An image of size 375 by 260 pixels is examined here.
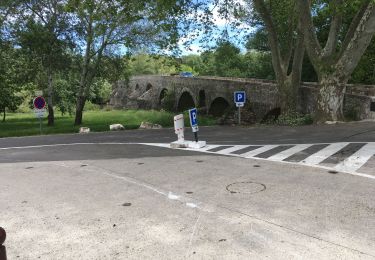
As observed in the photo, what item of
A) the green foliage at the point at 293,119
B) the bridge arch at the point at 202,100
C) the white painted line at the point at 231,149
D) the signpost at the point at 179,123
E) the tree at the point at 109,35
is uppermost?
the tree at the point at 109,35

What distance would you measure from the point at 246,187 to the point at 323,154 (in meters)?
3.72

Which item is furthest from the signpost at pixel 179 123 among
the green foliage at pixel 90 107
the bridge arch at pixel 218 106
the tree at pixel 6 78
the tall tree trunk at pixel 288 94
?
the green foliage at pixel 90 107

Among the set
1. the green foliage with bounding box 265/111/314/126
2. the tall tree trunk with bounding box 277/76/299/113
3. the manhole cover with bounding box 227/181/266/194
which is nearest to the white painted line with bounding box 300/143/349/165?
the manhole cover with bounding box 227/181/266/194

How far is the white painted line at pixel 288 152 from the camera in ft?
34.8

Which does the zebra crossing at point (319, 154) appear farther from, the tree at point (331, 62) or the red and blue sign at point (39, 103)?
the red and blue sign at point (39, 103)

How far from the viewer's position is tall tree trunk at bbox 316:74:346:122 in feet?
59.9

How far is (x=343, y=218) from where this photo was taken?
5.89 metres

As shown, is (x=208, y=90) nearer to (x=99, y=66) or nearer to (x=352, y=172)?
(x=99, y=66)

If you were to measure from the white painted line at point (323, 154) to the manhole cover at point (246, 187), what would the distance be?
7.55ft

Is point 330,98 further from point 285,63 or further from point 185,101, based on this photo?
point 185,101

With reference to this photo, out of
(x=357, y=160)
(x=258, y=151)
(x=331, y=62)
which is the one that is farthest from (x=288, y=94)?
(x=357, y=160)

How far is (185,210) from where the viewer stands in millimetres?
6695

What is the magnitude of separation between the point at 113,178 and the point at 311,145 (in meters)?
6.26

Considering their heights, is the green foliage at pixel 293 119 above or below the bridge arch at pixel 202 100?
below
